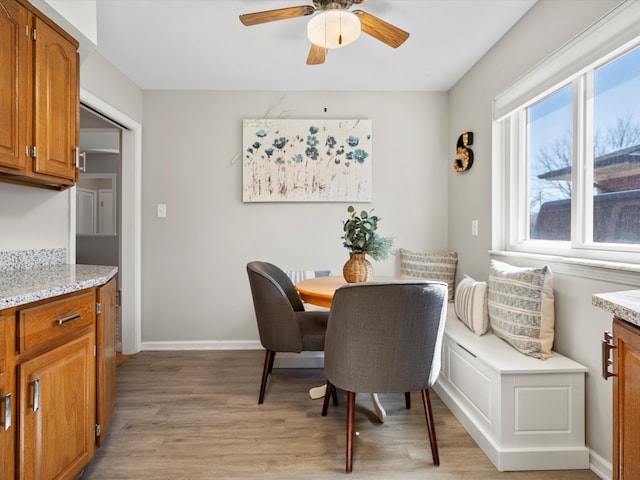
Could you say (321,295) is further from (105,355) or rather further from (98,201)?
(98,201)

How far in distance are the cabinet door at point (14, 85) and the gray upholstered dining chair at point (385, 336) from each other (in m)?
1.56

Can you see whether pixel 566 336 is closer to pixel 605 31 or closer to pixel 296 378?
pixel 605 31

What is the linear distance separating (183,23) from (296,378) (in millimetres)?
2531

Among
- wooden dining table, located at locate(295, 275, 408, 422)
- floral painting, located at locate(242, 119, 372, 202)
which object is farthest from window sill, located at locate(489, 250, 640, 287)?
floral painting, located at locate(242, 119, 372, 202)

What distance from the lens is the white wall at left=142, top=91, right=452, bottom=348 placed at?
10.2ft

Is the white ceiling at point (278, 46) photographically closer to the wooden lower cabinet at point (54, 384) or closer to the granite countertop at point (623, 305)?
the wooden lower cabinet at point (54, 384)

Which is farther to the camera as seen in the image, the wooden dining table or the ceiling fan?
the wooden dining table

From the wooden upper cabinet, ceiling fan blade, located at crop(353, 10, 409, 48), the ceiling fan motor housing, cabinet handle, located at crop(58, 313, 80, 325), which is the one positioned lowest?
cabinet handle, located at crop(58, 313, 80, 325)

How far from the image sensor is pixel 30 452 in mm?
1164

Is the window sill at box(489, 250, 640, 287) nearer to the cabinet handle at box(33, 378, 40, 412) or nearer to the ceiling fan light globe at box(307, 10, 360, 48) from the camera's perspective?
the ceiling fan light globe at box(307, 10, 360, 48)

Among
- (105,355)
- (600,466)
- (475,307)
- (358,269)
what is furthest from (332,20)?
(600,466)

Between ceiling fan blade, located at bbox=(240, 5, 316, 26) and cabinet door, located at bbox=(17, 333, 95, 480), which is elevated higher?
ceiling fan blade, located at bbox=(240, 5, 316, 26)

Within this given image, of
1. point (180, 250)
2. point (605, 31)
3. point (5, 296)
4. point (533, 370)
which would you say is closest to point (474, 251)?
point (533, 370)

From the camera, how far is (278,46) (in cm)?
238
